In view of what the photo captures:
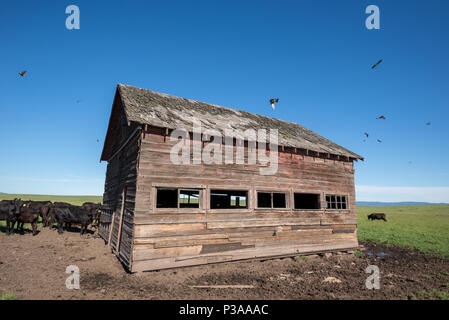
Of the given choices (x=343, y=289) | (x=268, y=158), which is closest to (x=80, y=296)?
(x=343, y=289)

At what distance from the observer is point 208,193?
31.4 ft

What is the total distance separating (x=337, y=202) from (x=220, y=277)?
843cm

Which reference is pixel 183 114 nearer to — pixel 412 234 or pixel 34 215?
pixel 34 215

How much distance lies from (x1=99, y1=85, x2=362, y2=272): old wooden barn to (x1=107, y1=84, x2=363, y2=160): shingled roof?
0.18ft

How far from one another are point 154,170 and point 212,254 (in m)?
3.99

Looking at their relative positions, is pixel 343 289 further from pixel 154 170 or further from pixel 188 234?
pixel 154 170

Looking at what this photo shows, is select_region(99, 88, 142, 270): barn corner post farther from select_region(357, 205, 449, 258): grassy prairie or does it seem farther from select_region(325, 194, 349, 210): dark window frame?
select_region(357, 205, 449, 258): grassy prairie

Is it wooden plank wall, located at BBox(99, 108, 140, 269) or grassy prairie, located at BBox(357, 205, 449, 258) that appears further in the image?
grassy prairie, located at BBox(357, 205, 449, 258)

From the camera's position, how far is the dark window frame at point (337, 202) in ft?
42.4

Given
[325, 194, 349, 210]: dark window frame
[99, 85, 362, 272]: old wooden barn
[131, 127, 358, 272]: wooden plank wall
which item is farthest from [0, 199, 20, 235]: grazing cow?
[325, 194, 349, 210]: dark window frame

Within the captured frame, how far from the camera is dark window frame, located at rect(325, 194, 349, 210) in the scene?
12938 mm

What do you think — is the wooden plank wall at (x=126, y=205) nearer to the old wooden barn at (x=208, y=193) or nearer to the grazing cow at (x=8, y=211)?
the old wooden barn at (x=208, y=193)

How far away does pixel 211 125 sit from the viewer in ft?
35.7

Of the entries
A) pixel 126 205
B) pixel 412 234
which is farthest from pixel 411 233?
pixel 126 205
